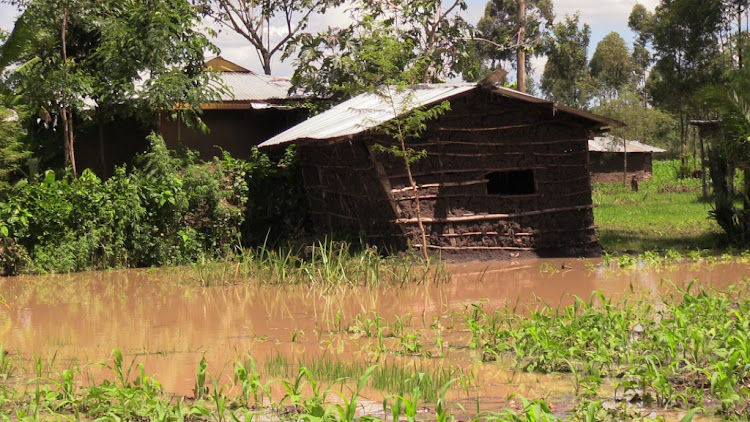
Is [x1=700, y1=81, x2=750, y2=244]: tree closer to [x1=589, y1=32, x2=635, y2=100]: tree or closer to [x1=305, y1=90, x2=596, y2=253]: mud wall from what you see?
[x1=305, y1=90, x2=596, y2=253]: mud wall

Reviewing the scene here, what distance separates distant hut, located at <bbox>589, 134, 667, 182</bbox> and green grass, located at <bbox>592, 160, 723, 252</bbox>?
187 centimetres

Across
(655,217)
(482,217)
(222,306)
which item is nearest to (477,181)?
(482,217)

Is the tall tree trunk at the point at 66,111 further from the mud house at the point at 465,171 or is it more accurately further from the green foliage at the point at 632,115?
the green foliage at the point at 632,115

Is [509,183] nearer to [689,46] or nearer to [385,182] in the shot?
[385,182]

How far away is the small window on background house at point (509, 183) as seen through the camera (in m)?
16.9

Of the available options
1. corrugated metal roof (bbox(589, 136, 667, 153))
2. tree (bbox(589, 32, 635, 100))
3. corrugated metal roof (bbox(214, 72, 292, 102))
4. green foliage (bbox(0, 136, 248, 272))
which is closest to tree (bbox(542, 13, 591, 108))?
tree (bbox(589, 32, 635, 100))

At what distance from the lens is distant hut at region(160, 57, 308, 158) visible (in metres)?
19.7

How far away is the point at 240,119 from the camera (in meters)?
20.6

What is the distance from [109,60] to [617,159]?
82.6ft

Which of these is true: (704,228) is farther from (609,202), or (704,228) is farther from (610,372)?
(610,372)

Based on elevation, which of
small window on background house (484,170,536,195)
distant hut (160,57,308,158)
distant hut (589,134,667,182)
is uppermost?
distant hut (160,57,308,158)

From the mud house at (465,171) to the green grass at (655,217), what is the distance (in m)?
1.62

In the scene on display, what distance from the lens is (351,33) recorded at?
21.3 metres

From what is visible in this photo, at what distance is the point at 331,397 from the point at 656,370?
232 centimetres
